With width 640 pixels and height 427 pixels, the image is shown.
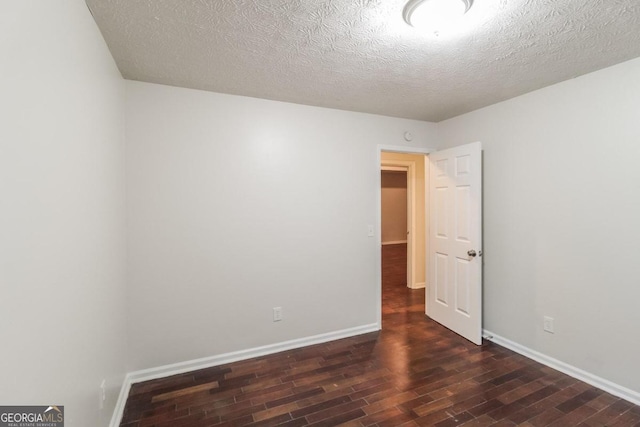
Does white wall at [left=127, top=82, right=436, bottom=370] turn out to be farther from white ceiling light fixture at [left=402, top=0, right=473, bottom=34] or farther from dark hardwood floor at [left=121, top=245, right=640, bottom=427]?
white ceiling light fixture at [left=402, top=0, right=473, bottom=34]

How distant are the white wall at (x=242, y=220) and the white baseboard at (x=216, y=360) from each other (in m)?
0.06

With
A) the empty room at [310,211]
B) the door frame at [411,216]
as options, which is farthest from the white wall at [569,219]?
the door frame at [411,216]

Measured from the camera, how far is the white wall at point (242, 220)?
2.34 metres

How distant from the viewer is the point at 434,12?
57.0 inches

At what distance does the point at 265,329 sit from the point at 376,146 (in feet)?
7.50

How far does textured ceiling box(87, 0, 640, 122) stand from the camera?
147 centimetres

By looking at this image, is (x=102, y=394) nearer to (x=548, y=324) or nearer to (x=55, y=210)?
(x=55, y=210)

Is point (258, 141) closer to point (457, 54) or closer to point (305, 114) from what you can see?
point (305, 114)

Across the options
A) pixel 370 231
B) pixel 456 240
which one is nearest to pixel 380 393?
pixel 370 231

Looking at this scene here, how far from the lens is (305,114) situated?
2.88 metres

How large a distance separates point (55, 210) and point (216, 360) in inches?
78.7

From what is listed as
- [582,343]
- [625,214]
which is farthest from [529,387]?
[625,214]

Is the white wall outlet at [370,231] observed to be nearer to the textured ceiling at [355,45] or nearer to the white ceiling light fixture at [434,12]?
the textured ceiling at [355,45]

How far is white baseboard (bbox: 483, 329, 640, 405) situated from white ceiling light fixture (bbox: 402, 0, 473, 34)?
2807 millimetres
